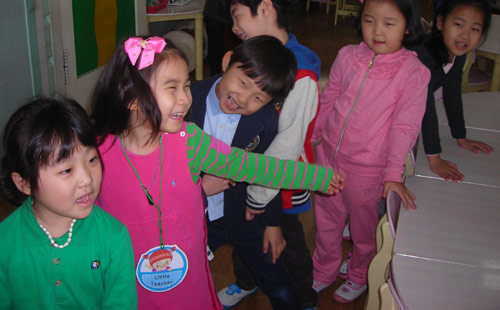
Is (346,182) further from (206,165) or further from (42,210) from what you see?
(42,210)

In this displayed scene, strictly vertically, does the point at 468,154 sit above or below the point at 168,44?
below

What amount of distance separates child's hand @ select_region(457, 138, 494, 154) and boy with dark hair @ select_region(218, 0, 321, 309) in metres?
0.70

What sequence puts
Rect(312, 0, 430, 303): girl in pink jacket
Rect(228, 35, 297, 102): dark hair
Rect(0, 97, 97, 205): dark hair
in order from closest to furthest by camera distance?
Rect(0, 97, 97, 205): dark hair → Rect(228, 35, 297, 102): dark hair → Rect(312, 0, 430, 303): girl in pink jacket

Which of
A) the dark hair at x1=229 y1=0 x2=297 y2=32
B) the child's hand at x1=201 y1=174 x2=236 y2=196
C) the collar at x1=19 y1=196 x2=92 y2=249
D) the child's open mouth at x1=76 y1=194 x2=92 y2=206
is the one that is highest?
the dark hair at x1=229 y1=0 x2=297 y2=32

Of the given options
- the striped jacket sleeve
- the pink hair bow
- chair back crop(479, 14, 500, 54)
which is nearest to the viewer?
the pink hair bow

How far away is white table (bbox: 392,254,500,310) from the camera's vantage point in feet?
3.69

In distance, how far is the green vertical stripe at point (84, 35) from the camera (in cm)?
309

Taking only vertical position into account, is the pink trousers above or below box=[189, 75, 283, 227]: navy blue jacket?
below

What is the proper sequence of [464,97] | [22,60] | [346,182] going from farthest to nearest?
[22,60] → [464,97] → [346,182]

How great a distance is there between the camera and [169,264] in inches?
48.3

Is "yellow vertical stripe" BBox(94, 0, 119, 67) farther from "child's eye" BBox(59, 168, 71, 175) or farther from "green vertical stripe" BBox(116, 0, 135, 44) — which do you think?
"child's eye" BBox(59, 168, 71, 175)

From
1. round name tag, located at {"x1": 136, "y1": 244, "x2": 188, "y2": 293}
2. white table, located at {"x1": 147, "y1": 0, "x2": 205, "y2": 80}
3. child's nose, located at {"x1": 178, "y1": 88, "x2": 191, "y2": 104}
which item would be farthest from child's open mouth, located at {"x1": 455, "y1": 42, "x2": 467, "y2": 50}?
white table, located at {"x1": 147, "y1": 0, "x2": 205, "y2": 80}

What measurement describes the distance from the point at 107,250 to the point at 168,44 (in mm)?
481

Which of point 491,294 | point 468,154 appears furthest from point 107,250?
point 468,154
